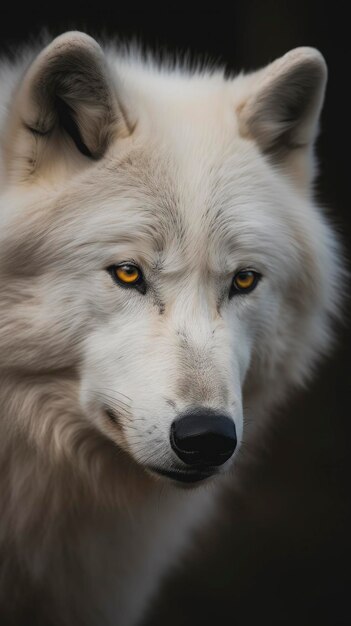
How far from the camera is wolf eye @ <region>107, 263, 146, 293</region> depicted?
3.00m

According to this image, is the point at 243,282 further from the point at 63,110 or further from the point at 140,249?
the point at 63,110

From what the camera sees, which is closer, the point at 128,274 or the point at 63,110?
the point at 128,274

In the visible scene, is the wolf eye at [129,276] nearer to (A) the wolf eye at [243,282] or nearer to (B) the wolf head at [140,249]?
(B) the wolf head at [140,249]

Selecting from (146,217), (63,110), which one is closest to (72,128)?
(63,110)

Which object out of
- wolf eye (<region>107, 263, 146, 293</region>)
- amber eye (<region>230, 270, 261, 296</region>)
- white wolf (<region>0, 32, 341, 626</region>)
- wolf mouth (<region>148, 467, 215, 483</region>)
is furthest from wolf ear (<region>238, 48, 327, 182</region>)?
wolf mouth (<region>148, 467, 215, 483</region>)

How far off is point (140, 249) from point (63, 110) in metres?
0.66

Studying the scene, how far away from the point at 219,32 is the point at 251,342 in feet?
14.1

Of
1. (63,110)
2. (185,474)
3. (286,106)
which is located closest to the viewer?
(185,474)

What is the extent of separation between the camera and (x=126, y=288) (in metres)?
3.00

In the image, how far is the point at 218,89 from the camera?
3680 mm

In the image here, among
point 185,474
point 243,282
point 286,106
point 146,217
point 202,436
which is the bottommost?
point 185,474

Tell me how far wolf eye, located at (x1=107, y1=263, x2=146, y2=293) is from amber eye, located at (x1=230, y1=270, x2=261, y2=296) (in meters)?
0.42

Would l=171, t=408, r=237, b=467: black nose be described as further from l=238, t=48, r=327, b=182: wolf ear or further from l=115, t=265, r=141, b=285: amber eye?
l=238, t=48, r=327, b=182: wolf ear

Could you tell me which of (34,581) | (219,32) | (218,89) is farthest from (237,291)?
(219,32)
